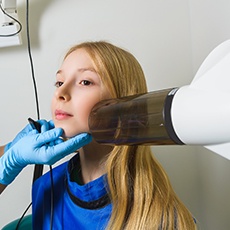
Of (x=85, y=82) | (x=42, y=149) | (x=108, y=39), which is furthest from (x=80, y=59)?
(x=108, y=39)

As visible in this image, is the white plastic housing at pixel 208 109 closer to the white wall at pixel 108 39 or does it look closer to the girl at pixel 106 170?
the girl at pixel 106 170

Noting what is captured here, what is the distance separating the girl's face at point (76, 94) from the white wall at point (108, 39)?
17.3 inches

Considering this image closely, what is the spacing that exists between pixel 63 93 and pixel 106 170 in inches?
9.4

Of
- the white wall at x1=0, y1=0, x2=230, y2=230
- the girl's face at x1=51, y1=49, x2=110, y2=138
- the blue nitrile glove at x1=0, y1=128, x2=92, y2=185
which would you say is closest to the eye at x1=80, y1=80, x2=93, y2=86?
the girl's face at x1=51, y1=49, x2=110, y2=138

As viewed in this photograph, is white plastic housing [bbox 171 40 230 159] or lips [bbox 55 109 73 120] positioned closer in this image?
white plastic housing [bbox 171 40 230 159]

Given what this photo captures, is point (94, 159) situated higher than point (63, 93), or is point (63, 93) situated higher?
point (63, 93)

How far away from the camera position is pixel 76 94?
2.98 feet

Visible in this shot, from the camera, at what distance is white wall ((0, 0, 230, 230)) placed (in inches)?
53.6

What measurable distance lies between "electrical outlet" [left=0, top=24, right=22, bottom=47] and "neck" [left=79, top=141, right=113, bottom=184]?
1.68 feet

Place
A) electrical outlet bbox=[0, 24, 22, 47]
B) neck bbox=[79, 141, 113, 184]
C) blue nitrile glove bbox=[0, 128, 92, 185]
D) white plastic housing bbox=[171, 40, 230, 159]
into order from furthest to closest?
electrical outlet bbox=[0, 24, 22, 47] → neck bbox=[79, 141, 113, 184] → blue nitrile glove bbox=[0, 128, 92, 185] → white plastic housing bbox=[171, 40, 230, 159]

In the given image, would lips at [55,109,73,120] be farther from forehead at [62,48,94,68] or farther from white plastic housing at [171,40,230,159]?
white plastic housing at [171,40,230,159]

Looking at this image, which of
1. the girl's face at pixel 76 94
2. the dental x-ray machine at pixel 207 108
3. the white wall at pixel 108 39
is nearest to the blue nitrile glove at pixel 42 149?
the girl's face at pixel 76 94

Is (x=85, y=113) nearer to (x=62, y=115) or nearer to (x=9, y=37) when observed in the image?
(x=62, y=115)

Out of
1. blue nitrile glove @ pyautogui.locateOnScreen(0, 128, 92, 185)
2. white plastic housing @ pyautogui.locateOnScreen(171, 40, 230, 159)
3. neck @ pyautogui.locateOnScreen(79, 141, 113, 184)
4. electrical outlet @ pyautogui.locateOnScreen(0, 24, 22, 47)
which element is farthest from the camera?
electrical outlet @ pyautogui.locateOnScreen(0, 24, 22, 47)
